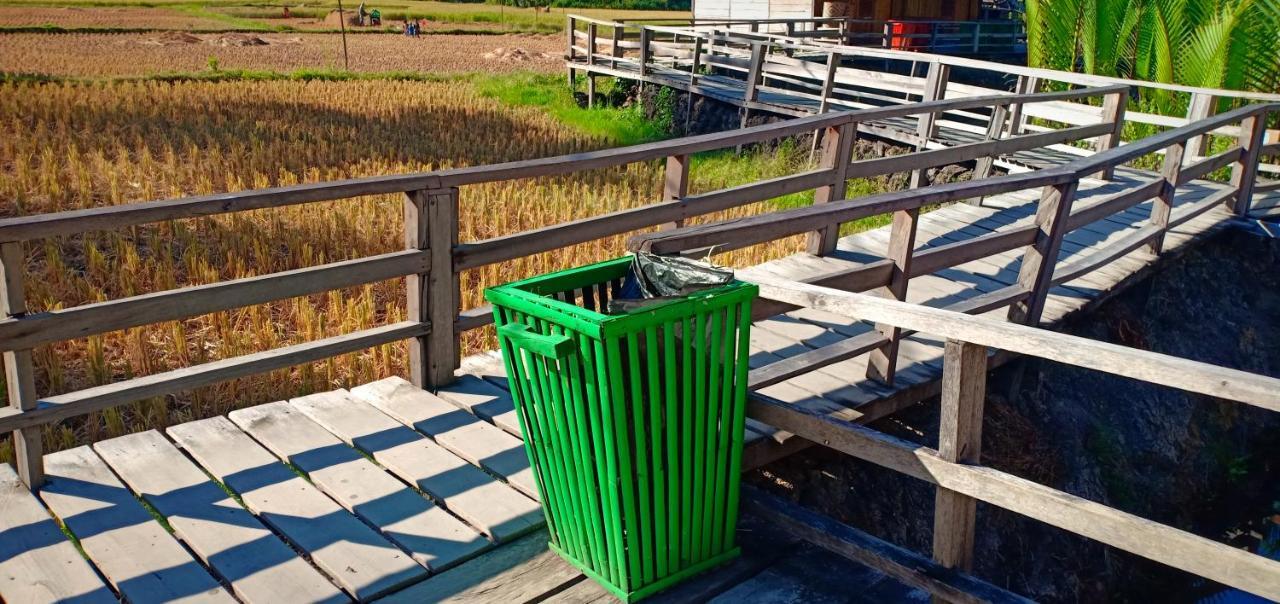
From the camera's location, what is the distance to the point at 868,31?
29.0m

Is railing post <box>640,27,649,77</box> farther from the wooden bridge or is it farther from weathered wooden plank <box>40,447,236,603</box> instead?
weathered wooden plank <box>40,447,236,603</box>

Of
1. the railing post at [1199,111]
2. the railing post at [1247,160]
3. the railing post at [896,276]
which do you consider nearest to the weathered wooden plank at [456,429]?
the railing post at [896,276]

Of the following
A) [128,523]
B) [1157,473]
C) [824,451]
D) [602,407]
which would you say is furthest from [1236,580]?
[1157,473]

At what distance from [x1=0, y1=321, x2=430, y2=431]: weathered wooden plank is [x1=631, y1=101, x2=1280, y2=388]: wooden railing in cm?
150

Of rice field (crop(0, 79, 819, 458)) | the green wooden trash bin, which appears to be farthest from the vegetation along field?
the green wooden trash bin

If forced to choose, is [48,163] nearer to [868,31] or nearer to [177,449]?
[177,449]

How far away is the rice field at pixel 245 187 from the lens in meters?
6.09

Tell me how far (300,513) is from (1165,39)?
528 inches

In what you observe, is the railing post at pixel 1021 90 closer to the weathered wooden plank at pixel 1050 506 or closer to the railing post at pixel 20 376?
the weathered wooden plank at pixel 1050 506

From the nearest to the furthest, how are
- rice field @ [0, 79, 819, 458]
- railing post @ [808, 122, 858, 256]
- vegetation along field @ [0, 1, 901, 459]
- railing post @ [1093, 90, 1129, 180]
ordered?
rice field @ [0, 79, 819, 458], vegetation along field @ [0, 1, 901, 459], railing post @ [808, 122, 858, 256], railing post @ [1093, 90, 1129, 180]

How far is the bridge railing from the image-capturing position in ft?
11.9

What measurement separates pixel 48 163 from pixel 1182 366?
465 inches

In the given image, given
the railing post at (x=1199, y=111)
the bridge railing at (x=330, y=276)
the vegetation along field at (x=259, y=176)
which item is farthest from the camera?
the railing post at (x=1199, y=111)

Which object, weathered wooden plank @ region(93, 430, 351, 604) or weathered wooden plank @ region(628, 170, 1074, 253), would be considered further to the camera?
weathered wooden plank @ region(628, 170, 1074, 253)
